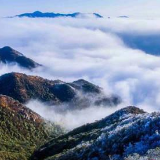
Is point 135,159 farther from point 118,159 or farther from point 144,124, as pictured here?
point 144,124

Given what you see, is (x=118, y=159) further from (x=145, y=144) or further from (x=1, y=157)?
(x=1, y=157)

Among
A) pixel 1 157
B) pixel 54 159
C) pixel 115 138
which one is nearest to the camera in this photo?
pixel 115 138

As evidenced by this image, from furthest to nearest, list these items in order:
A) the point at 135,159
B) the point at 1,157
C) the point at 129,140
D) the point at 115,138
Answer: the point at 1,157, the point at 115,138, the point at 129,140, the point at 135,159

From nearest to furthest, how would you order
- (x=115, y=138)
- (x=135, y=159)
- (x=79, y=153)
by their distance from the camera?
(x=135, y=159) < (x=115, y=138) < (x=79, y=153)

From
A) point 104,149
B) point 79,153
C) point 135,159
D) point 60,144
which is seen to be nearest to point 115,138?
point 104,149

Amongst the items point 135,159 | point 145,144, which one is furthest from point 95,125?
point 135,159

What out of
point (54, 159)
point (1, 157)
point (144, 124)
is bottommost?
point (1, 157)

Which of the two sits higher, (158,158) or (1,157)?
(158,158)

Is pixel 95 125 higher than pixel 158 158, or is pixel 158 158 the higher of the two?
pixel 158 158

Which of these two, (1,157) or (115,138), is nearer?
(115,138)
